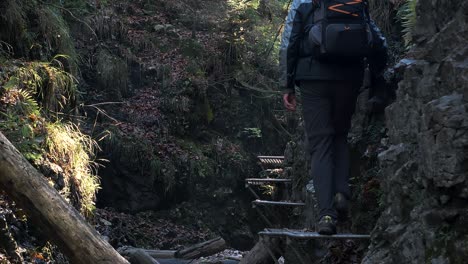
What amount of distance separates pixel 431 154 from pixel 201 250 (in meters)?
6.76

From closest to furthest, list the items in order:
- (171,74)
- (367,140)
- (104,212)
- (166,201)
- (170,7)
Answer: (367,140), (104,212), (166,201), (171,74), (170,7)

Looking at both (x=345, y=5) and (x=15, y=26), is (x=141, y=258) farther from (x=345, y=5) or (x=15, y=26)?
(x=345, y=5)

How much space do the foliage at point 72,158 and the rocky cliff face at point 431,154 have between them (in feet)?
11.4

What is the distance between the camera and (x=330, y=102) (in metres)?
4.36

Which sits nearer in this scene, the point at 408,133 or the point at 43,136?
the point at 408,133

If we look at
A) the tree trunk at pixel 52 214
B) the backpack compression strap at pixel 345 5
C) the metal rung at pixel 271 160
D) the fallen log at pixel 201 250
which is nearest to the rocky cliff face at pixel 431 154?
the backpack compression strap at pixel 345 5

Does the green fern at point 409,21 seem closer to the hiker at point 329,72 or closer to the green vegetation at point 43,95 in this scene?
the hiker at point 329,72

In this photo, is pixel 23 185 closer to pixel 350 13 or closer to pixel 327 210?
pixel 327 210

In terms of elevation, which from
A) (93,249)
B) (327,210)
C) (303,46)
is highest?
(303,46)

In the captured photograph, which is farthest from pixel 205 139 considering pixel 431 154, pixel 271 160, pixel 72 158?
pixel 431 154

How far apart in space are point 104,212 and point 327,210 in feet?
26.3

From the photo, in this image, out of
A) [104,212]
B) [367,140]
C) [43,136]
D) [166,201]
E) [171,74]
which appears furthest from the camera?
[171,74]

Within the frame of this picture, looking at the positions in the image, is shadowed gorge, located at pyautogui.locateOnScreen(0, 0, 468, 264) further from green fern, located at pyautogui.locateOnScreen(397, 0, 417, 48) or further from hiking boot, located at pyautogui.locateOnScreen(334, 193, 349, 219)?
hiking boot, located at pyautogui.locateOnScreen(334, 193, 349, 219)

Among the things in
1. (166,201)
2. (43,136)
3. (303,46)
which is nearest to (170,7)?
(166,201)
